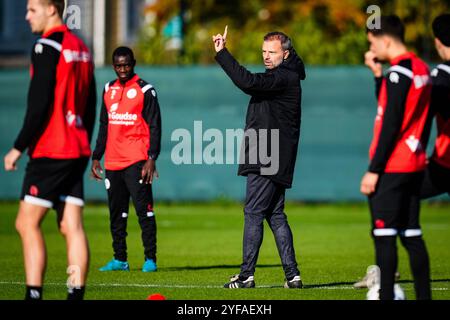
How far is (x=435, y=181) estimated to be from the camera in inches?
357

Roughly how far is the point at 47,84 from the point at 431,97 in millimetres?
2940

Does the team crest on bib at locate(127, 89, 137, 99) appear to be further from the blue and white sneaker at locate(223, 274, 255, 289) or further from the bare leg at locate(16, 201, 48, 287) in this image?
the bare leg at locate(16, 201, 48, 287)

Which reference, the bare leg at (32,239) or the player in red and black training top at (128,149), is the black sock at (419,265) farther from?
the player in red and black training top at (128,149)

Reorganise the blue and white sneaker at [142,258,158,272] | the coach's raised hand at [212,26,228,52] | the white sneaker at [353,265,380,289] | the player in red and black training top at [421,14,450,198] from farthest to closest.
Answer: the blue and white sneaker at [142,258,158,272] < the coach's raised hand at [212,26,228,52] < the white sneaker at [353,265,380,289] < the player in red and black training top at [421,14,450,198]

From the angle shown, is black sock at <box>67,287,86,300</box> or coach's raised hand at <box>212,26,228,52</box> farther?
coach's raised hand at <box>212,26,228,52</box>

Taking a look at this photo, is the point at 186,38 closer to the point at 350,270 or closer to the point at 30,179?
the point at 350,270

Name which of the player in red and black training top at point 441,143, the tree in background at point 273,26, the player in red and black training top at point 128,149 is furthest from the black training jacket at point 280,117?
the tree in background at point 273,26

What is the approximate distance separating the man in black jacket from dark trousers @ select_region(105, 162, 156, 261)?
2153 millimetres

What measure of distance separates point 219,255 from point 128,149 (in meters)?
2.76

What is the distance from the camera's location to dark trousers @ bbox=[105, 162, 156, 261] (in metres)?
12.5

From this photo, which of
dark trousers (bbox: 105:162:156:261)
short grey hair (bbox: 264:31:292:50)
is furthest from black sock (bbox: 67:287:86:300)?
dark trousers (bbox: 105:162:156:261)

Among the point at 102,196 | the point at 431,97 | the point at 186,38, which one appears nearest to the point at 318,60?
the point at 186,38

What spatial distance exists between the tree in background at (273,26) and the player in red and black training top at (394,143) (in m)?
18.2

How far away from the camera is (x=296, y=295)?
9750mm
